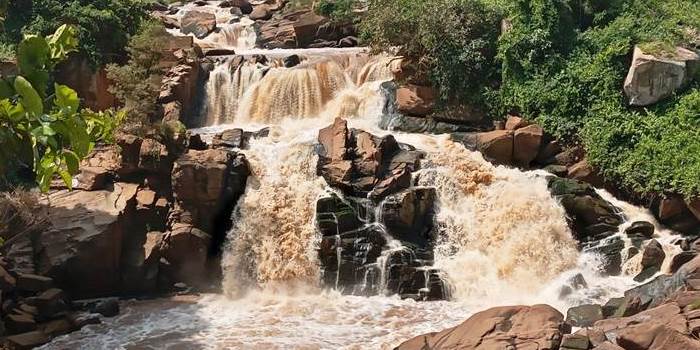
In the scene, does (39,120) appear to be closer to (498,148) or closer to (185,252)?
(185,252)

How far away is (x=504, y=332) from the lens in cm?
1055

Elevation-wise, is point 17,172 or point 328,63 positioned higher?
point 328,63

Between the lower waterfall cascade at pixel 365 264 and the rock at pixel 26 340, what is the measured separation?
1.41 feet

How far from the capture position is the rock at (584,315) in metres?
12.7

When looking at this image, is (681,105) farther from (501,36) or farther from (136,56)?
(136,56)

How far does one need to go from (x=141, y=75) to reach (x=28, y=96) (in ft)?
58.5

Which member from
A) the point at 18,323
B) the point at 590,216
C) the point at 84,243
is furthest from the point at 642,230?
the point at 18,323

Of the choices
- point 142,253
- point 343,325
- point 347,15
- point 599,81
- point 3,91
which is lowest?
point 343,325

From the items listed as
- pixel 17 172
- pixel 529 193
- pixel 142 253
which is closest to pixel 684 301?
pixel 529 193

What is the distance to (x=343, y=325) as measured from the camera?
44.6 ft

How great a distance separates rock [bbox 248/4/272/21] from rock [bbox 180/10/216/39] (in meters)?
2.07

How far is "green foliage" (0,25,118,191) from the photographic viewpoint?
3.74 meters

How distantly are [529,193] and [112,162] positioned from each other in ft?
36.5

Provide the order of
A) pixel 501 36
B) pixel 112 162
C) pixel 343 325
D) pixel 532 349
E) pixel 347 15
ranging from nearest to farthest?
pixel 532 349, pixel 343 325, pixel 112 162, pixel 501 36, pixel 347 15
